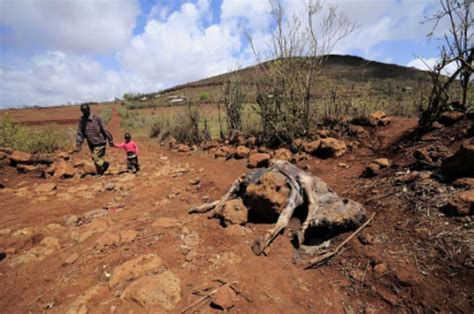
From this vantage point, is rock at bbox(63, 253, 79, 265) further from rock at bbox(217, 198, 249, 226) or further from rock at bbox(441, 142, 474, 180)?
rock at bbox(441, 142, 474, 180)

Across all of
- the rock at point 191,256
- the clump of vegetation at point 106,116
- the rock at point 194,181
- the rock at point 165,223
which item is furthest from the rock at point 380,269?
the clump of vegetation at point 106,116

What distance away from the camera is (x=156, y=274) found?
272cm

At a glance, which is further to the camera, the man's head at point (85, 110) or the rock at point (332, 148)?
the man's head at point (85, 110)

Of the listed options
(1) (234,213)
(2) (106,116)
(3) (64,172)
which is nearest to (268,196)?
(1) (234,213)

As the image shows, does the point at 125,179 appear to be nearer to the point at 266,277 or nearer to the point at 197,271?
the point at 197,271

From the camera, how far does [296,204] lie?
353 cm

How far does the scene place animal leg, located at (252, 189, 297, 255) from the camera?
3020 mm

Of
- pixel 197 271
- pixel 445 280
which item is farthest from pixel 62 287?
pixel 445 280

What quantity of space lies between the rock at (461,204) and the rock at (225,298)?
7.12 feet

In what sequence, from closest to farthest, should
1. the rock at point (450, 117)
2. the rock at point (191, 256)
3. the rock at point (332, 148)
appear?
the rock at point (191, 256)
the rock at point (450, 117)
the rock at point (332, 148)

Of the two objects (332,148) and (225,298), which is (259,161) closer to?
(332,148)

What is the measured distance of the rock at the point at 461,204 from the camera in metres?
2.63

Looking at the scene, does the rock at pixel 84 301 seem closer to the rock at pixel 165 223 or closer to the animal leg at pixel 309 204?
the rock at pixel 165 223

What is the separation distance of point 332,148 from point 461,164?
2.56 meters
